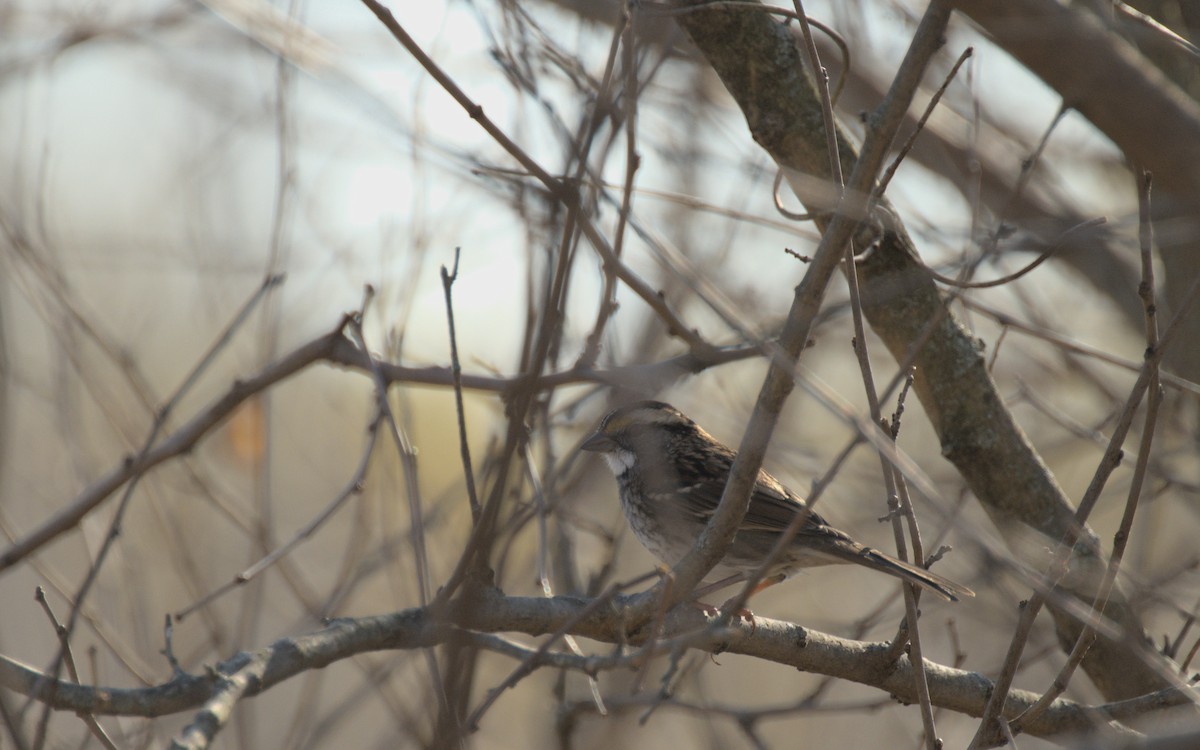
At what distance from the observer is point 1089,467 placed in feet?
34.7

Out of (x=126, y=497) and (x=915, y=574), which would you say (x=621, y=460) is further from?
(x=126, y=497)

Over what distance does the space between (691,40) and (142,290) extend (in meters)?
4.08

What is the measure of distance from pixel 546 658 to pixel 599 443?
2.70m

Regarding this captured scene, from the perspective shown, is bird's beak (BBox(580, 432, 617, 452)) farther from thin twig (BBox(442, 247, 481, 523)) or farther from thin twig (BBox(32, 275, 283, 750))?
thin twig (BBox(442, 247, 481, 523))

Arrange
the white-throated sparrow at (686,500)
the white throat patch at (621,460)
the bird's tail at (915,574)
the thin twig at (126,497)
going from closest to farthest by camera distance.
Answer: the thin twig at (126,497)
the bird's tail at (915,574)
the white-throated sparrow at (686,500)
the white throat patch at (621,460)

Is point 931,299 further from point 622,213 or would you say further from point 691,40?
point 622,213

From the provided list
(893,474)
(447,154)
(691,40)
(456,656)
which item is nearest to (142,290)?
(447,154)

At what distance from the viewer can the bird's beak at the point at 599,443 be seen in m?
5.14

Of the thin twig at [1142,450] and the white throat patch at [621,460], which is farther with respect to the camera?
the white throat patch at [621,460]

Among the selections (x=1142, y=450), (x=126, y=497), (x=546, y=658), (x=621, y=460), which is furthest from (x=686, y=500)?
(x=126, y=497)

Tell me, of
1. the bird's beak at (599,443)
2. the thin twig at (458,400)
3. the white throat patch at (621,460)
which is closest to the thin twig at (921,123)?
the thin twig at (458,400)

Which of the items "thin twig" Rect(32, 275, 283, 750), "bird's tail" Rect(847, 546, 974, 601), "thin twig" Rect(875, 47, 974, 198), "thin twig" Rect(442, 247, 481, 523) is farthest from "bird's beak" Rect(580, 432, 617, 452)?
"thin twig" Rect(442, 247, 481, 523)

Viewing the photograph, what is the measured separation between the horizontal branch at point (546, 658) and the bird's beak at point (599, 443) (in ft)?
5.04

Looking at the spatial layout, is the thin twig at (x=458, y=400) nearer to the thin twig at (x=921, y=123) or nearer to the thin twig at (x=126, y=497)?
the thin twig at (x=126, y=497)
